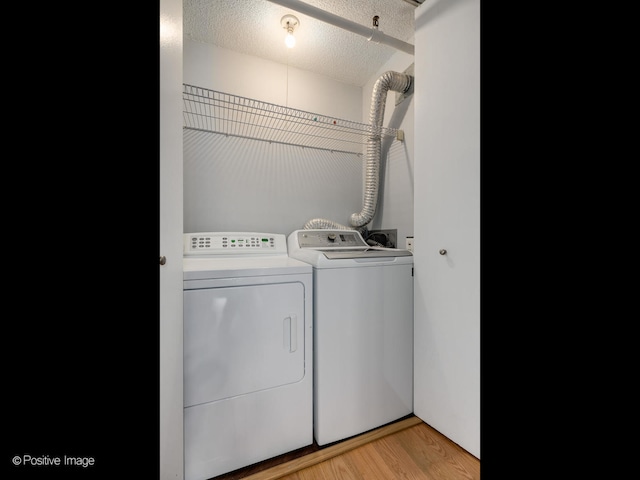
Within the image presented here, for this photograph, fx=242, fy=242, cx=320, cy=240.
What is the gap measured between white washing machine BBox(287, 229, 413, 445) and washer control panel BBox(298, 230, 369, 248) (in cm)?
24

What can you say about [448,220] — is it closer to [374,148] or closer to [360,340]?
[360,340]

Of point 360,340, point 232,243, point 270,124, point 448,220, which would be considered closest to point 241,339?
point 360,340

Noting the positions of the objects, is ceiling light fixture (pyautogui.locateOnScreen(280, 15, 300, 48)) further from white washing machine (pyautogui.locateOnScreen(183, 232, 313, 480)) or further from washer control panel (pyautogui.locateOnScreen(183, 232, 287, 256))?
white washing machine (pyautogui.locateOnScreen(183, 232, 313, 480))

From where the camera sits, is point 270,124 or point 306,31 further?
point 270,124

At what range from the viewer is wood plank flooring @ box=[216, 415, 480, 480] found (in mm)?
1087

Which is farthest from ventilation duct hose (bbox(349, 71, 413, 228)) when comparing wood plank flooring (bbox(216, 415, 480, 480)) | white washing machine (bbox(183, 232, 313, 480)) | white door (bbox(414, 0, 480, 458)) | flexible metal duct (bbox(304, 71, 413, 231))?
wood plank flooring (bbox(216, 415, 480, 480))

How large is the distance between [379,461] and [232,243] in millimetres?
1449

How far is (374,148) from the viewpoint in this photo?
197 cm
